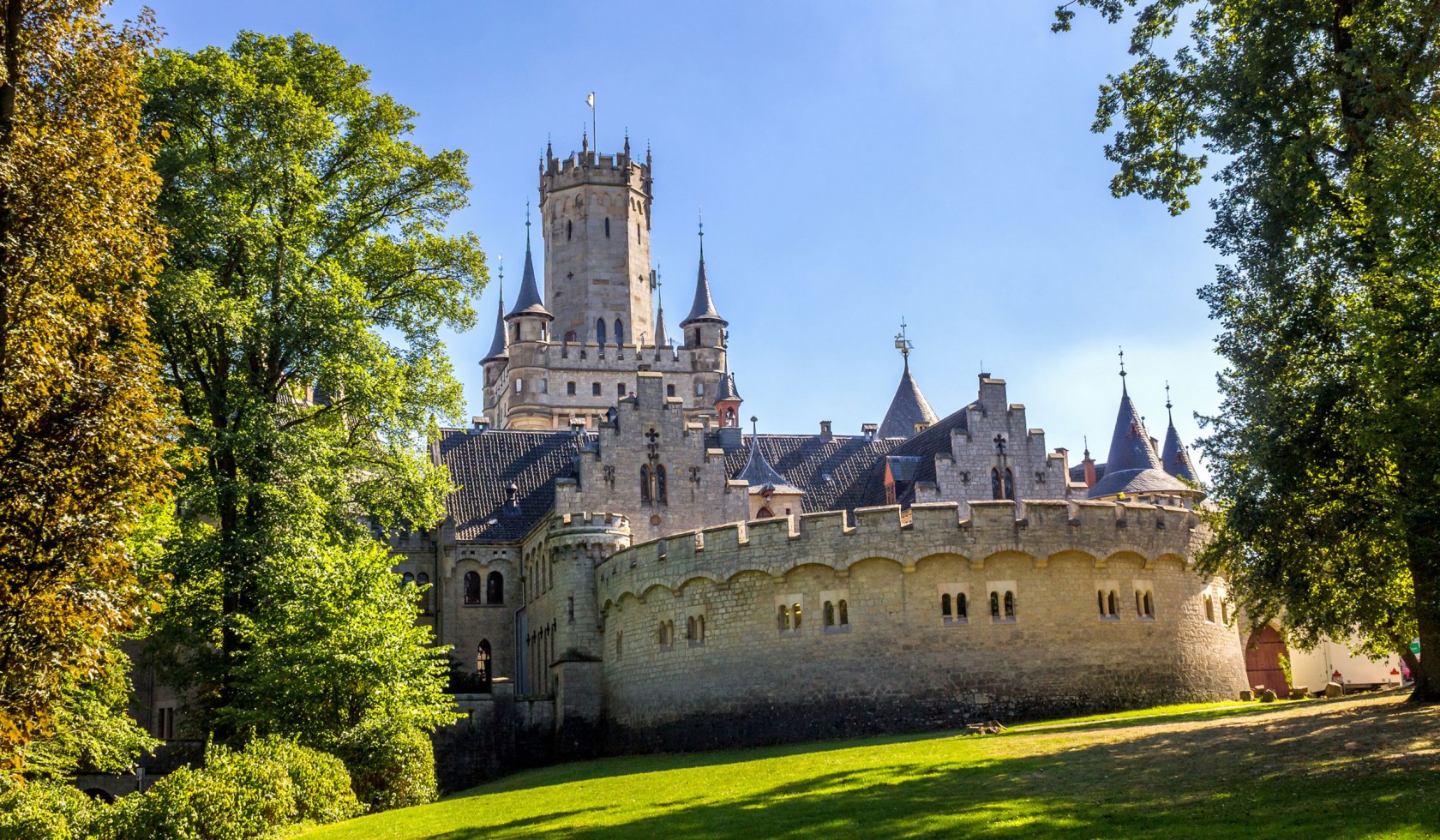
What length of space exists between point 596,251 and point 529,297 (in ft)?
17.3

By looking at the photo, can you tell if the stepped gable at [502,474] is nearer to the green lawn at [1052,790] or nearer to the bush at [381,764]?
the bush at [381,764]

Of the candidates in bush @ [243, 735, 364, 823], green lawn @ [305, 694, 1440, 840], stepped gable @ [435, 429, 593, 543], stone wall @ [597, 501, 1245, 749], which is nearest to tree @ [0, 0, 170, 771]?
green lawn @ [305, 694, 1440, 840]

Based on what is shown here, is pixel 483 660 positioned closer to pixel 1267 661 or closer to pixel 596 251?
pixel 1267 661

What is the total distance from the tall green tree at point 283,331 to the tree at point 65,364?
10.2 metres

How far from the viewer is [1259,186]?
26.3 metres

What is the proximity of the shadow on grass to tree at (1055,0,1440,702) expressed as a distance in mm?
3254

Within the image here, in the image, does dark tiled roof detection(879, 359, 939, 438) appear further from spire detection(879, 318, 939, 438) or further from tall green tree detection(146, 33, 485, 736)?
tall green tree detection(146, 33, 485, 736)

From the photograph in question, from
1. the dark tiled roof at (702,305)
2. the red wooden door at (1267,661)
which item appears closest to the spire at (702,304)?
the dark tiled roof at (702,305)

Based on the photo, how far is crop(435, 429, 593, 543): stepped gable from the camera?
54.7 metres

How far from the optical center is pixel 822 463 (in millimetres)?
57312

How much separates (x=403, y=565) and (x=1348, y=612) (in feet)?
118

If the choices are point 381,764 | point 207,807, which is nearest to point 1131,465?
point 381,764

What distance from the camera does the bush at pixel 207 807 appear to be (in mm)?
23234

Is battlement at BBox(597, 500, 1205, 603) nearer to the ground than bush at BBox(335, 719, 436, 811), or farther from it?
farther from it
